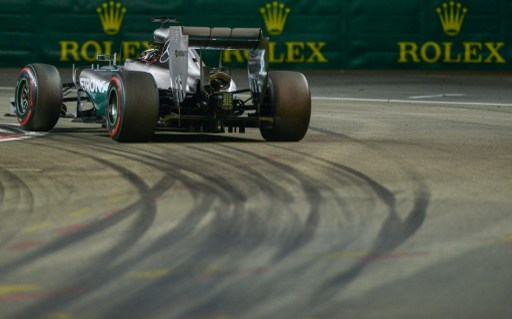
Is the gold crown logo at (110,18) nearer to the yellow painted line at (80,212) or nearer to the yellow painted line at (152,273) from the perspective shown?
the yellow painted line at (80,212)

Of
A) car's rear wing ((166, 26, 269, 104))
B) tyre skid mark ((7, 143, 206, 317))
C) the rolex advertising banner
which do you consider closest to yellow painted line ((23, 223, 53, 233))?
tyre skid mark ((7, 143, 206, 317))

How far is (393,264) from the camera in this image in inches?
261

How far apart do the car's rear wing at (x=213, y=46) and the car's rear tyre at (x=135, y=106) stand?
1.30 feet

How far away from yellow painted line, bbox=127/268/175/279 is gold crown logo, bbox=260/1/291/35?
22242 millimetres

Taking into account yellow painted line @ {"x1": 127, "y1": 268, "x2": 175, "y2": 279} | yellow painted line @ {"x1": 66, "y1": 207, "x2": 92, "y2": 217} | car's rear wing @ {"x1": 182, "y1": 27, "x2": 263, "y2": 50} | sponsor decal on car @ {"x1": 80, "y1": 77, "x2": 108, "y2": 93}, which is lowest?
yellow painted line @ {"x1": 127, "y1": 268, "x2": 175, "y2": 279}

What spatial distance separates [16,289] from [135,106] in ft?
21.7

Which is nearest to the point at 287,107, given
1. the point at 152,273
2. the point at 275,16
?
the point at 152,273

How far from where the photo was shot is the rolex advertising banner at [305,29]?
2823 centimetres

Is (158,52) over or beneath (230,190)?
over

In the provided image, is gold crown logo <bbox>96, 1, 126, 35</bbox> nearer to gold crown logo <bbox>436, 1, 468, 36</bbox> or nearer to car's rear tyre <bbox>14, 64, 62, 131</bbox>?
gold crown logo <bbox>436, 1, 468, 36</bbox>

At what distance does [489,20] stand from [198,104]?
16.5 m

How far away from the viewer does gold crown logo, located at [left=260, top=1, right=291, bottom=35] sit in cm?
2834

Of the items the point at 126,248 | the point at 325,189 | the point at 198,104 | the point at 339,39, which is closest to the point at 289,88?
the point at 198,104

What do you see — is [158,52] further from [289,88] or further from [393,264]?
[393,264]
